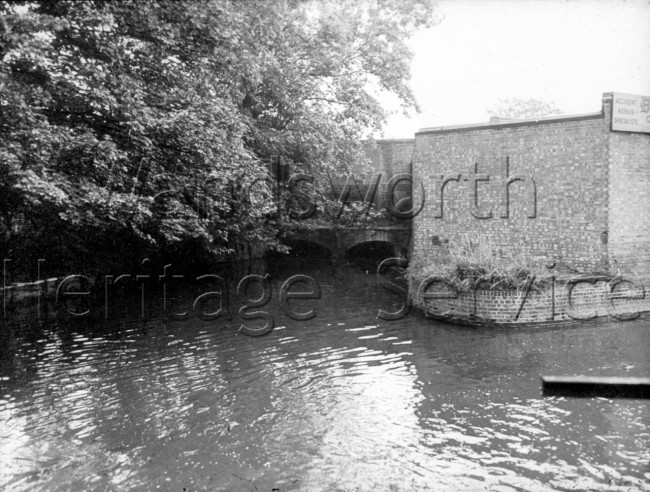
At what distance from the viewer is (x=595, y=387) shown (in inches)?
79.6

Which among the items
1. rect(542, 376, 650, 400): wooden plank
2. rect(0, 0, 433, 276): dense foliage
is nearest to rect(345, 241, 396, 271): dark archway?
rect(0, 0, 433, 276): dense foliage

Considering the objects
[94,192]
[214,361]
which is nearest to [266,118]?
[94,192]

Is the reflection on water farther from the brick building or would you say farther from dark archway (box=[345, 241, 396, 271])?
dark archway (box=[345, 241, 396, 271])

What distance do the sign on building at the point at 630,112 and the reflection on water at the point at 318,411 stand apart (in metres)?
4.40

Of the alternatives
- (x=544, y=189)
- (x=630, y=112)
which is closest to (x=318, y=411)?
(x=544, y=189)

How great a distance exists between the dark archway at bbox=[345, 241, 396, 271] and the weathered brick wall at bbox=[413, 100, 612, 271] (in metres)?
7.14

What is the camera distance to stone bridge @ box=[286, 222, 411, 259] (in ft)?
71.1

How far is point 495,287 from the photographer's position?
35.9 feet

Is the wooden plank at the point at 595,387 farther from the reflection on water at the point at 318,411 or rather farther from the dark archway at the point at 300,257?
the dark archway at the point at 300,257

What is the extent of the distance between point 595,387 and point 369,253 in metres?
23.2

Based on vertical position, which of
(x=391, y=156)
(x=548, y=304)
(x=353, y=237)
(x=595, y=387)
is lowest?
(x=548, y=304)

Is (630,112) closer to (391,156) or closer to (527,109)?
(391,156)

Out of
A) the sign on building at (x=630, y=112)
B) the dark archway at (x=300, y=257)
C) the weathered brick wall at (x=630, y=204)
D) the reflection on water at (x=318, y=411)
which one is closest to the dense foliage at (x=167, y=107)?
the reflection on water at (x=318, y=411)

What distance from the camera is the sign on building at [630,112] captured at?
12.0 meters
